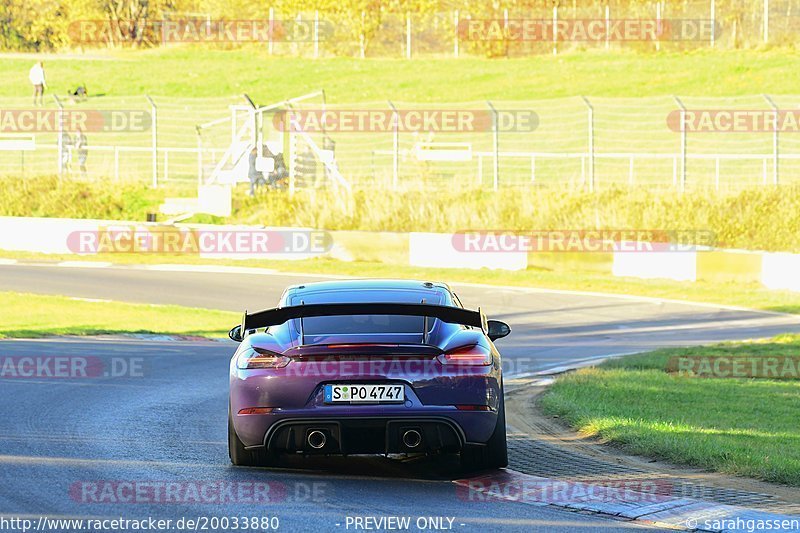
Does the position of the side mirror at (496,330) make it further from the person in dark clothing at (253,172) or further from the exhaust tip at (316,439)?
the person in dark clothing at (253,172)

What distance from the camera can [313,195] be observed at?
32219mm

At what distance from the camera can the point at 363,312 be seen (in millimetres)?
8586

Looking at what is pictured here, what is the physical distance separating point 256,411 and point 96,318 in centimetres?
1310

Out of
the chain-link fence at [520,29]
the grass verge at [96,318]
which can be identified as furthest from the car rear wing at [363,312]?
the chain-link fence at [520,29]

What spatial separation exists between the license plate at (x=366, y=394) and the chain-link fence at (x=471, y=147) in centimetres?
2223

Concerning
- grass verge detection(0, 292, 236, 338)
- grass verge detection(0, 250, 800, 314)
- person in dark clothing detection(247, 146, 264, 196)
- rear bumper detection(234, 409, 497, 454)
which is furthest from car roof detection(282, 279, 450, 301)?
person in dark clothing detection(247, 146, 264, 196)

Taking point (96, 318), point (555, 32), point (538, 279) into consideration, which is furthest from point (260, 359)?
point (555, 32)

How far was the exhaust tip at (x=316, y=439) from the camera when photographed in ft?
26.7

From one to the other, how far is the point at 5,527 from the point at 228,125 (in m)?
38.9

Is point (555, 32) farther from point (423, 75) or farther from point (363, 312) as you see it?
point (363, 312)

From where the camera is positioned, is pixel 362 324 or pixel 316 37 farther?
pixel 316 37

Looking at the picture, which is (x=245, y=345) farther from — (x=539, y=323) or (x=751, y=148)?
(x=751, y=148)

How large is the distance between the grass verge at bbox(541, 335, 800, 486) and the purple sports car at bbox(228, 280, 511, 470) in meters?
1.59

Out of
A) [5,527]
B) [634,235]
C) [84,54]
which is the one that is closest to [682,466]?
[5,527]
